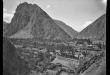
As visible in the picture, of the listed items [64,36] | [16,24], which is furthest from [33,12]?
[64,36]

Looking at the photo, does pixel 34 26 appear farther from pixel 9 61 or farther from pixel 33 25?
pixel 9 61

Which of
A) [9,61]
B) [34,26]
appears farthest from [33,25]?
[9,61]

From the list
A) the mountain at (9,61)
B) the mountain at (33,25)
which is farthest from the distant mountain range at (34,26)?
the mountain at (9,61)

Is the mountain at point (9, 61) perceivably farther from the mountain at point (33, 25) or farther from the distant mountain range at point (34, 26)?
the mountain at point (33, 25)

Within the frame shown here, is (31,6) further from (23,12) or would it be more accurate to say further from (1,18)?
(1,18)

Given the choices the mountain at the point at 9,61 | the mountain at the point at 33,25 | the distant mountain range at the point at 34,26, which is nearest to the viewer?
the mountain at the point at 9,61

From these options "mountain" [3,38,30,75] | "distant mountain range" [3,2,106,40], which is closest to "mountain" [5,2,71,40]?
"distant mountain range" [3,2,106,40]

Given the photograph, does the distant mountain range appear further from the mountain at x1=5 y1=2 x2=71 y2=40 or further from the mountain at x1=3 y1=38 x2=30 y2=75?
the mountain at x1=3 y1=38 x2=30 y2=75

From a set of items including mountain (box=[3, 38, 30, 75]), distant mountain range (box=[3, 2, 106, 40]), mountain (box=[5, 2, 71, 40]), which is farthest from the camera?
mountain (box=[5, 2, 71, 40])

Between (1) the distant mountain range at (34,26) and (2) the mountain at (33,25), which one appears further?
(2) the mountain at (33,25)

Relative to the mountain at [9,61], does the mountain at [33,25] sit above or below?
above
